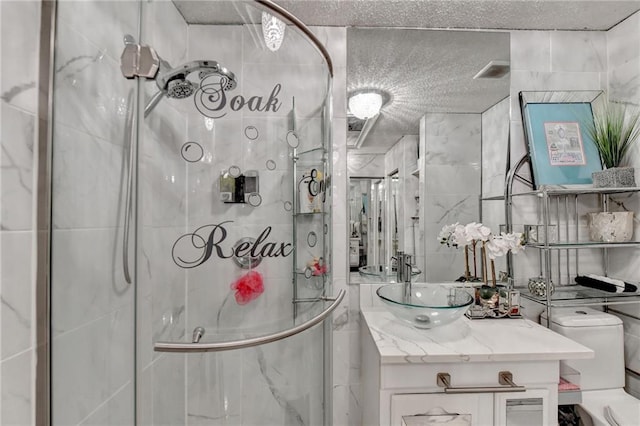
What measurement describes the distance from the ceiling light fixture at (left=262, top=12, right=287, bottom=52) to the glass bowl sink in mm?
1018

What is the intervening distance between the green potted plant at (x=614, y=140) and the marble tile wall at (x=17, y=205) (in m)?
2.12

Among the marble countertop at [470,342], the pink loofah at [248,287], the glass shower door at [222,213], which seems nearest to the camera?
the glass shower door at [222,213]

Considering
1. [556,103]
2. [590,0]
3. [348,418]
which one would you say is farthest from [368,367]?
[590,0]

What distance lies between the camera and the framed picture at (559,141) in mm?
1583

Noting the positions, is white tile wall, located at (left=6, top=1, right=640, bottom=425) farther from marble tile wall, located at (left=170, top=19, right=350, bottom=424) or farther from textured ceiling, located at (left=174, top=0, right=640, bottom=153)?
textured ceiling, located at (left=174, top=0, right=640, bottom=153)

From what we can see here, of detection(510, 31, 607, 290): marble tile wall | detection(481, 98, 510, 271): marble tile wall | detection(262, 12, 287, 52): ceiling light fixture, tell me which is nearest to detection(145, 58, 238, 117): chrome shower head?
detection(262, 12, 287, 52): ceiling light fixture

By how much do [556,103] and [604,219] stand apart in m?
0.63

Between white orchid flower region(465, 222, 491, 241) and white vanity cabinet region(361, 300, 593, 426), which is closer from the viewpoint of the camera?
white vanity cabinet region(361, 300, 593, 426)

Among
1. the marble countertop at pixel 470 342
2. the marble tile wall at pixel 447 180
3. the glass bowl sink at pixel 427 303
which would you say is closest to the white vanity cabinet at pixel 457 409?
the marble countertop at pixel 470 342

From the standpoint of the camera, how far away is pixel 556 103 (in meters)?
1.63

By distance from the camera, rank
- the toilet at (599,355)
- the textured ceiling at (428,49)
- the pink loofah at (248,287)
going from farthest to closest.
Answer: the textured ceiling at (428,49), the toilet at (599,355), the pink loofah at (248,287)

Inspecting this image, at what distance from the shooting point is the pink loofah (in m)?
0.88

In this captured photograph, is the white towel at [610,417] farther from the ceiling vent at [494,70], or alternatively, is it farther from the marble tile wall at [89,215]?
the marble tile wall at [89,215]

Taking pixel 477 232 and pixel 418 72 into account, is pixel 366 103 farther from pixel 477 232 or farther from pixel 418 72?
pixel 477 232
